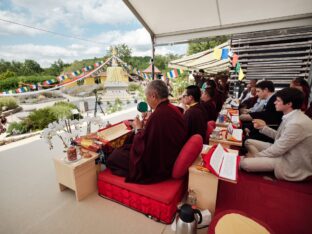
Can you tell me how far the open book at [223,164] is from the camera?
4.60 ft

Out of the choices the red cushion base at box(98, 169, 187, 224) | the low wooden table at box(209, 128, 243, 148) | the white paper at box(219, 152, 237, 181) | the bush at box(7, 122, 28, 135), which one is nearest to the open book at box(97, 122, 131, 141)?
the red cushion base at box(98, 169, 187, 224)

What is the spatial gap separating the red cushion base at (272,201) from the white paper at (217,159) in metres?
0.49

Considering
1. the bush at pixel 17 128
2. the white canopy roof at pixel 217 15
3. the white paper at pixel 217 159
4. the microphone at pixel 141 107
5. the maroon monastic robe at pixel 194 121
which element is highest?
the white canopy roof at pixel 217 15

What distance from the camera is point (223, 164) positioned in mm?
1570

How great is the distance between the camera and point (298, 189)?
6.18 feet

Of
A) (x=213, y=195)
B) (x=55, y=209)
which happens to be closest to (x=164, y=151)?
(x=213, y=195)

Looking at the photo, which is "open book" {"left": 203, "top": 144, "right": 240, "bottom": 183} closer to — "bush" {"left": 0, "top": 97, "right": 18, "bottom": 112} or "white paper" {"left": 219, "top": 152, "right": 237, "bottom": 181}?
"white paper" {"left": 219, "top": 152, "right": 237, "bottom": 181}

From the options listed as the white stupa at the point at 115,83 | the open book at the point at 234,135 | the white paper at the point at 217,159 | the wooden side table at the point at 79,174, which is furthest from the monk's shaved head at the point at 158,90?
the white stupa at the point at 115,83

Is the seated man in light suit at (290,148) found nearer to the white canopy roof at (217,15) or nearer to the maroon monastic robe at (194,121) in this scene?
the maroon monastic robe at (194,121)

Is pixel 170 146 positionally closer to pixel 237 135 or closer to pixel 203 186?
pixel 203 186

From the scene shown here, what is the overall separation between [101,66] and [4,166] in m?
4.37

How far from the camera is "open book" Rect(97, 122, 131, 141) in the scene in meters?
2.18

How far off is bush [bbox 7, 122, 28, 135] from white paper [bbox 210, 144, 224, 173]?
6242 millimetres

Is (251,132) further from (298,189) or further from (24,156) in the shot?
(24,156)
